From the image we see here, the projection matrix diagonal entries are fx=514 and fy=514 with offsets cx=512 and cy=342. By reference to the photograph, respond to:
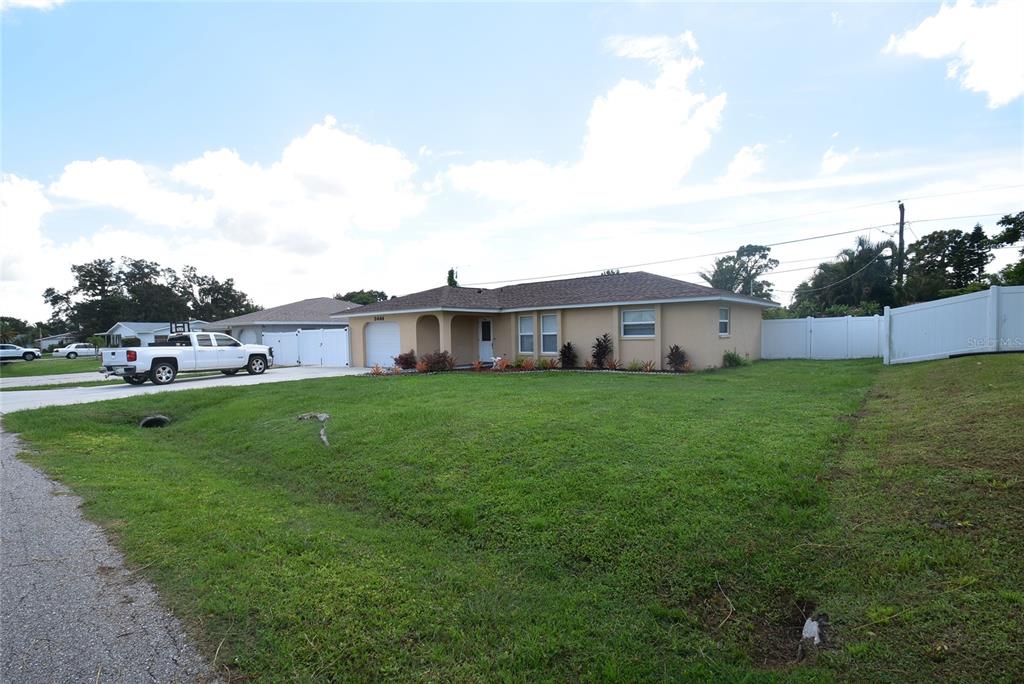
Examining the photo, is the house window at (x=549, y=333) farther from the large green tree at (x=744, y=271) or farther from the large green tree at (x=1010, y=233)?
the large green tree at (x=744, y=271)

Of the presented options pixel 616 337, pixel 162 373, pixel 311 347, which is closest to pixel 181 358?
pixel 162 373

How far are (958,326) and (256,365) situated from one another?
23215 millimetres

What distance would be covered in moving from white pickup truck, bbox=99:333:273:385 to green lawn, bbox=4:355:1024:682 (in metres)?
10.4

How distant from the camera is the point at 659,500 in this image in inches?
189

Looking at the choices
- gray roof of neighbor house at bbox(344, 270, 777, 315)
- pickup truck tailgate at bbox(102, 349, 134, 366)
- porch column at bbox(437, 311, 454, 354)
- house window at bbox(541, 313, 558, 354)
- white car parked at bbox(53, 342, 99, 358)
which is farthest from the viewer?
white car parked at bbox(53, 342, 99, 358)

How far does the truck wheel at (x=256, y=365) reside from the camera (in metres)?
20.9

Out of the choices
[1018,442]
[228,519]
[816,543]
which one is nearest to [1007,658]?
[816,543]

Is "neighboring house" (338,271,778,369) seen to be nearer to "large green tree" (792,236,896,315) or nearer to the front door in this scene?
the front door

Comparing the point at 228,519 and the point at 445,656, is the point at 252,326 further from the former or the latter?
the point at 445,656

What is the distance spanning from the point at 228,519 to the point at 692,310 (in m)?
15.2

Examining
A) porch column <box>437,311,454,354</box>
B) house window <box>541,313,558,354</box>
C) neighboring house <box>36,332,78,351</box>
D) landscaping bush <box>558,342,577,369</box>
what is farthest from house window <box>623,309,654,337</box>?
neighboring house <box>36,332,78,351</box>

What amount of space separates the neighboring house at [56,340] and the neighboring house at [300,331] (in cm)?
5068

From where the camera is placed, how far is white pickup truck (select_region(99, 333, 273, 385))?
1708cm

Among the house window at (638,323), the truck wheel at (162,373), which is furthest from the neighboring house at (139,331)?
the house window at (638,323)
